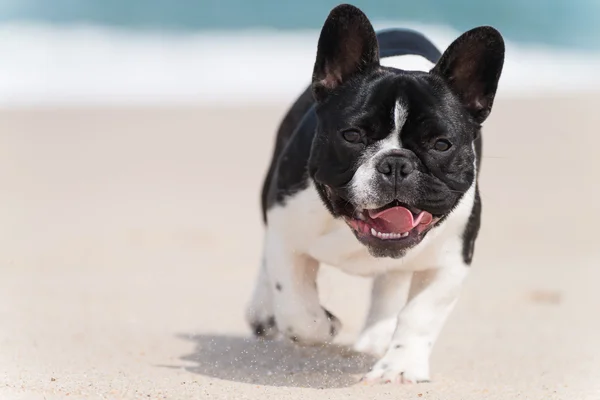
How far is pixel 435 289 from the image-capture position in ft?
16.8

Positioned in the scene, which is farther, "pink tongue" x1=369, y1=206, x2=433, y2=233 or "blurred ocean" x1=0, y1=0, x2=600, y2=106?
"blurred ocean" x1=0, y1=0, x2=600, y2=106

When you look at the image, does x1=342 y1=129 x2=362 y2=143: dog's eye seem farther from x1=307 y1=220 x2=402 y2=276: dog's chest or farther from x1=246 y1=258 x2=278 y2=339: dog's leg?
x1=246 y1=258 x2=278 y2=339: dog's leg

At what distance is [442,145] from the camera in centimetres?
452

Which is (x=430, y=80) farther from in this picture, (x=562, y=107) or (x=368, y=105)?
(x=562, y=107)

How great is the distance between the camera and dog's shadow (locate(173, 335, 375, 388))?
5.01 meters

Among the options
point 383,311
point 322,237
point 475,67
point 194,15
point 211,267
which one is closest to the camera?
point 475,67

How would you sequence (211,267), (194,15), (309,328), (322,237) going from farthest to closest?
(194,15) < (211,267) < (309,328) < (322,237)

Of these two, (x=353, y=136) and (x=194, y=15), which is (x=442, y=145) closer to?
(x=353, y=136)

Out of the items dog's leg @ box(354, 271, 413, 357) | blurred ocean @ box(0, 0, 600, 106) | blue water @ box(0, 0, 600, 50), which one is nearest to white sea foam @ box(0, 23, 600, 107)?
blurred ocean @ box(0, 0, 600, 106)

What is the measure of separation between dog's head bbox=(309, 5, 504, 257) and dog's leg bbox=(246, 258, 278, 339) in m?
1.31

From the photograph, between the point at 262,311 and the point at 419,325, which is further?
the point at 262,311

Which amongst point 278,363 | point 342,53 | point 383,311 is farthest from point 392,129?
point 383,311

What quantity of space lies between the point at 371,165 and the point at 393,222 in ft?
0.89

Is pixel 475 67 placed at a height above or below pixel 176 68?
above
